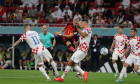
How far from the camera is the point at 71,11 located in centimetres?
2728

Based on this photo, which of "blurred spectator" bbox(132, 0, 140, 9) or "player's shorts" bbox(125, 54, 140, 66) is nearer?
"player's shorts" bbox(125, 54, 140, 66)

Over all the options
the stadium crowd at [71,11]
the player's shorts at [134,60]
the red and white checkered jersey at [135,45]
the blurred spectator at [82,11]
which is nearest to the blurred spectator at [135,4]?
the stadium crowd at [71,11]

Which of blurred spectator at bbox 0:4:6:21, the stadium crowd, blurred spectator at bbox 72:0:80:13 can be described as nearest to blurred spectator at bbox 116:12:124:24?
the stadium crowd

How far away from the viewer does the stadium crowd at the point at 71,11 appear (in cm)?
2639

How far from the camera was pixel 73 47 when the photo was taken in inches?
657

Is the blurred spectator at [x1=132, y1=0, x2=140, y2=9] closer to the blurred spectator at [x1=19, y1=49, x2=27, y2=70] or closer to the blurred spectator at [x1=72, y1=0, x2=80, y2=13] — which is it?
the blurred spectator at [x1=72, y1=0, x2=80, y2=13]

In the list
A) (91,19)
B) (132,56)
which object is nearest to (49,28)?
(91,19)

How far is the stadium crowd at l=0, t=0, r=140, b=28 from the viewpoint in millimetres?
26391

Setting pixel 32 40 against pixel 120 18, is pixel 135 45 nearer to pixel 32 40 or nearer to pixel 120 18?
pixel 32 40

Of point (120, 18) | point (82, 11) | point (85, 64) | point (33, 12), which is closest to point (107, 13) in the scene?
point (120, 18)

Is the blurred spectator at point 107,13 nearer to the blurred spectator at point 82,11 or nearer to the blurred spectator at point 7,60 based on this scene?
the blurred spectator at point 82,11

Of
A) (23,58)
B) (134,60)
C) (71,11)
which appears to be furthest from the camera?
(71,11)

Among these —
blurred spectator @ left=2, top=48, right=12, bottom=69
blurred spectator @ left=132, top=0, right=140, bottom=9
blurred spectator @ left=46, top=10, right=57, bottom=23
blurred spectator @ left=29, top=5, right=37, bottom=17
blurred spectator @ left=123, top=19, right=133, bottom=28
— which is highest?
blurred spectator @ left=132, top=0, right=140, bottom=9

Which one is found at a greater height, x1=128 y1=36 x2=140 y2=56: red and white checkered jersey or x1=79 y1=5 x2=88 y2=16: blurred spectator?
x1=79 y1=5 x2=88 y2=16: blurred spectator
